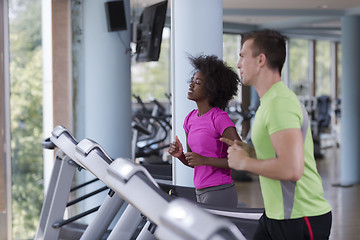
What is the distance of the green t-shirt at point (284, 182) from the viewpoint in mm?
1507

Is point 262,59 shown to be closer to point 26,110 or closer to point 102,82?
point 102,82

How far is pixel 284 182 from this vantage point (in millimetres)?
1573

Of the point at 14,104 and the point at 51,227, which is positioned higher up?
the point at 14,104

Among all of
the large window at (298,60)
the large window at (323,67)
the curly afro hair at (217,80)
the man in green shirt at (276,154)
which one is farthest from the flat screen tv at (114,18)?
the large window at (323,67)

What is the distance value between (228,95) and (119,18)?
6.28ft

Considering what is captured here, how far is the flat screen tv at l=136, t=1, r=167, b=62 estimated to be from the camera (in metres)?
4.11

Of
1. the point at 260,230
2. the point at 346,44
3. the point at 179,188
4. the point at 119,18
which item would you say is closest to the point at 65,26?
the point at 119,18

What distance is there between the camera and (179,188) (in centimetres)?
276

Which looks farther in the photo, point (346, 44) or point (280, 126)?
point (346, 44)

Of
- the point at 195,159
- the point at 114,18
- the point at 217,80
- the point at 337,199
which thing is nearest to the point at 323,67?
the point at 337,199

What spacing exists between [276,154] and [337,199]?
4.92 metres

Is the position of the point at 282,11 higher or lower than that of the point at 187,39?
higher

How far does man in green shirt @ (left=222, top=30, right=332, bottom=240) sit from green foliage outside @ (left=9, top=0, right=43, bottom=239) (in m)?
3.92

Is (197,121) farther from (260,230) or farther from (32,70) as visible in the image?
(32,70)
